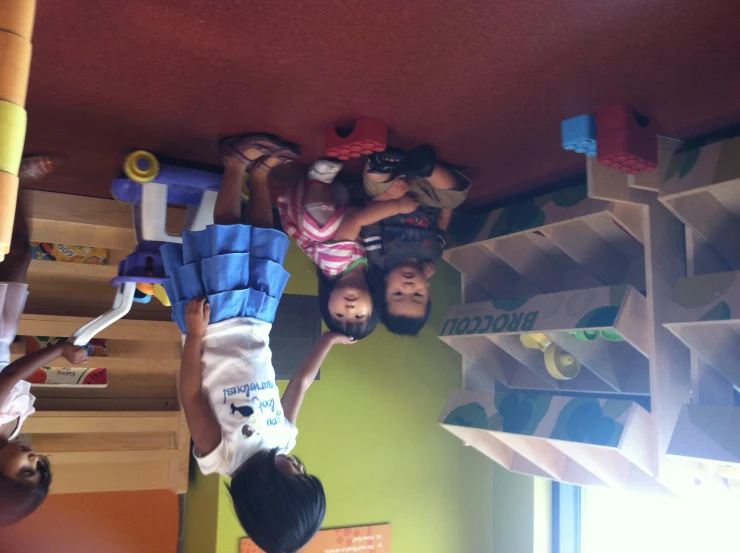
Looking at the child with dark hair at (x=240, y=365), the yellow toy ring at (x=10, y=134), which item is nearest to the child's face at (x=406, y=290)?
the child with dark hair at (x=240, y=365)

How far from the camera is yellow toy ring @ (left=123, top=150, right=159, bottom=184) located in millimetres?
1586

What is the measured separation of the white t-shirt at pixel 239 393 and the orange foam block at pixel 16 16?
0.83 meters

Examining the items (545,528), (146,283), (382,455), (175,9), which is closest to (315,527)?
(146,283)

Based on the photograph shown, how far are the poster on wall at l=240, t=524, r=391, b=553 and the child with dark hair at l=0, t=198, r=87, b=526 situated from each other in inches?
28.2

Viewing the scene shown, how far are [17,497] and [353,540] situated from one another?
105 cm

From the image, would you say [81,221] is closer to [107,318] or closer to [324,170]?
[107,318]

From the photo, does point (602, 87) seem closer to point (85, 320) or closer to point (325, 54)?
point (325, 54)

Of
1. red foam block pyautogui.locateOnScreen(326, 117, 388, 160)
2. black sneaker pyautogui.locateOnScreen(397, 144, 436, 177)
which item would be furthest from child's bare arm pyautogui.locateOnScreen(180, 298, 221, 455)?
black sneaker pyautogui.locateOnScreen(397, 144, 436, 177)

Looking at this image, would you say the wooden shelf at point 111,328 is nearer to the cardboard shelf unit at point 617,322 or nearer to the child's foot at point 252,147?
the child's foot at point 252,147

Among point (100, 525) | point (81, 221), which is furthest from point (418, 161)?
point (100, 525)

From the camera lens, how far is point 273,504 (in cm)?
139

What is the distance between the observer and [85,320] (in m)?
2.05

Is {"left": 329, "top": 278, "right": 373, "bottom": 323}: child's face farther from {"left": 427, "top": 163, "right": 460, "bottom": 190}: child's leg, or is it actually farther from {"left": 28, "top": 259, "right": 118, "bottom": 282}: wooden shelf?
{"left": 28, "top": 259, "right": 118, "bottom": 282}: wooden shelf

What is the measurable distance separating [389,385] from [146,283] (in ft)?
3.15
